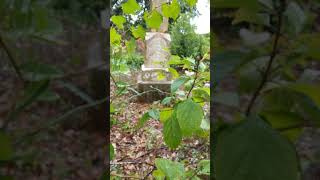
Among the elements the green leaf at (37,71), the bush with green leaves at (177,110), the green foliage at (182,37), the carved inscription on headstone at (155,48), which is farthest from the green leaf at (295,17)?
the green foliage at (182,37)

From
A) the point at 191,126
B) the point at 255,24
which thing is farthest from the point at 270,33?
the point at 191,126

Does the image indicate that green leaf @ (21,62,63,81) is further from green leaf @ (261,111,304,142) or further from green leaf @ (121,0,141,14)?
green leaf @ (121,0,141,14)

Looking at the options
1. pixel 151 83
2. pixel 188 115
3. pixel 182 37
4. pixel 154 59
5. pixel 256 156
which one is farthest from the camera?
pixel 182 37

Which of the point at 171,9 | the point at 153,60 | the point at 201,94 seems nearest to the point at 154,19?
the point at 171,9

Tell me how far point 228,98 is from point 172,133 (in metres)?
0.54

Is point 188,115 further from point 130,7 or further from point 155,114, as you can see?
point 130,7

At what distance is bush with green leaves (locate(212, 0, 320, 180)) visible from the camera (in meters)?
0.23

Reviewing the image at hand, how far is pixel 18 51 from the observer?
28 centimetres

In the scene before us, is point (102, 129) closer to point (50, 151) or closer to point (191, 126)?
point (50, 151)

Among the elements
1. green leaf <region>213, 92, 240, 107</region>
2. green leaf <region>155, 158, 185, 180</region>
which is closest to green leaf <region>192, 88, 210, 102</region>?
green leaf <region>155, 158, 185, 180</region>

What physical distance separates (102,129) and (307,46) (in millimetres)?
158

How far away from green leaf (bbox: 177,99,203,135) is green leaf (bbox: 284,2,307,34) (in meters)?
0.52

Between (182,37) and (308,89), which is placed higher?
(182,37)

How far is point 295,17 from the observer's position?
0.83 ft
